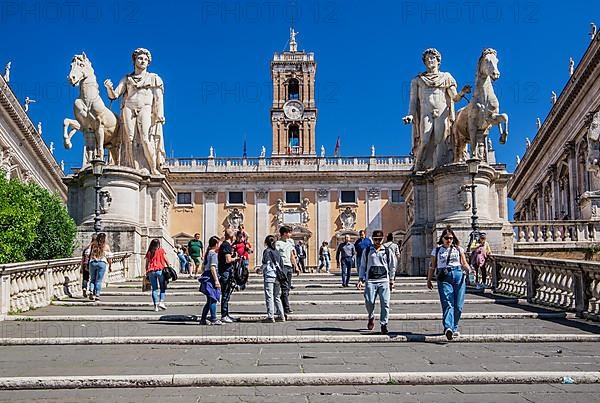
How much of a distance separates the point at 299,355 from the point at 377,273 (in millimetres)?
2578

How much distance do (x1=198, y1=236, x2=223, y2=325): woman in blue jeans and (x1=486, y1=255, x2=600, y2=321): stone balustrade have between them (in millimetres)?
6263

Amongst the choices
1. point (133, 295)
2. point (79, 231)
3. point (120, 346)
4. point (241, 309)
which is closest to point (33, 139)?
point (79, 231)

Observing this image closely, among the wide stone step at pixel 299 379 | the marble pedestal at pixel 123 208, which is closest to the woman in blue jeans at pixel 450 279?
the wide stone step at pixel 299 379

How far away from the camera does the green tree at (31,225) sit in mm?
17109

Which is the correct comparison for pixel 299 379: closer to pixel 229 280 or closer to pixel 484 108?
pixel 229 280

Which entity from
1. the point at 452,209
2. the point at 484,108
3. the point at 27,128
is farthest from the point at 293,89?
the point at 452,209

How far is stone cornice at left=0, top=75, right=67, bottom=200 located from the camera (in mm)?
41134

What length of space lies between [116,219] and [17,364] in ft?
43.1

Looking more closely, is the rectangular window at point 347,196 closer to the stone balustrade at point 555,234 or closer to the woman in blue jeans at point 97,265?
the stone balustrade at point 555,234

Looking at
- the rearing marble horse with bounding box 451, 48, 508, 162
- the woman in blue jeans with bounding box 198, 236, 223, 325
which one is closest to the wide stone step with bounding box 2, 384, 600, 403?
the woman in blue jeans with bounding box 198, 236, 223, 325

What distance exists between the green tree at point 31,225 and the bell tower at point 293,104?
49089mm

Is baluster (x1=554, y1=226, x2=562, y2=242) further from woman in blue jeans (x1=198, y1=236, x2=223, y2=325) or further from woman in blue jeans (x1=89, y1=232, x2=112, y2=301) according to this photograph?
woman in blue jeans (x1=89, y1=232, x2=112, y2=301)

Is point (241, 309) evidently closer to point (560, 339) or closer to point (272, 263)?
point (272, 263)

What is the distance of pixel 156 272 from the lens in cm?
1320
